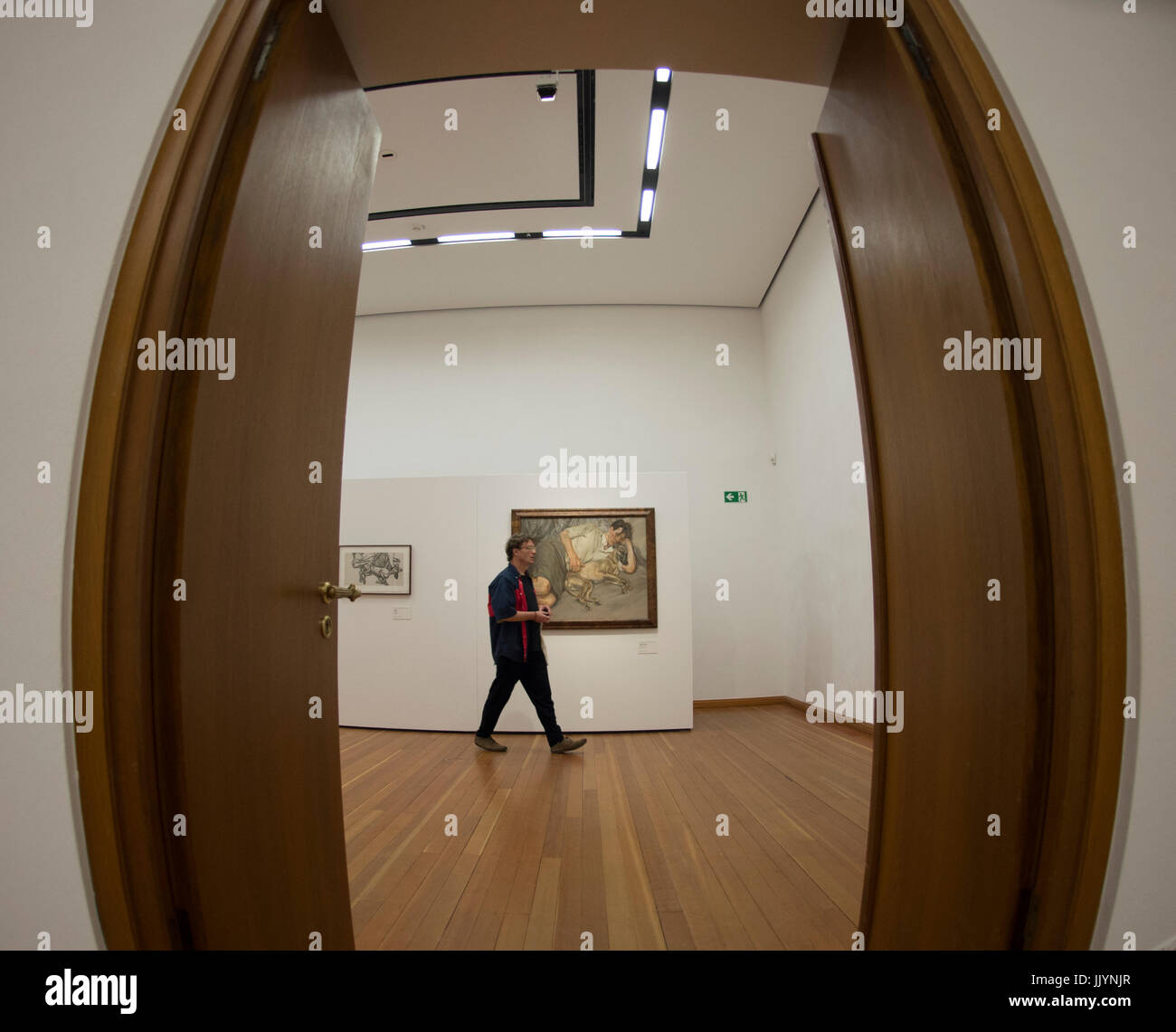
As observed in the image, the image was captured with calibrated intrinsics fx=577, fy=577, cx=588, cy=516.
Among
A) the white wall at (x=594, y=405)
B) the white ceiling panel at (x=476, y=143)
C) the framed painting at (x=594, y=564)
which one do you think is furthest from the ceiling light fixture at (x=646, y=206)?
the framed painting at (x=594, y=564)

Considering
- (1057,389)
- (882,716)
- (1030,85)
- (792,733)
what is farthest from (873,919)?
(792,733)

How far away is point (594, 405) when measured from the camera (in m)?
7.68

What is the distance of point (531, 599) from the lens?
4852 millimetres

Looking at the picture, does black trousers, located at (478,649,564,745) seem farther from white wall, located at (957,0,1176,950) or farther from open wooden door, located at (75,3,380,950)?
white wall, located at (957,0,1176,950)

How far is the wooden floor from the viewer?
2129 mm

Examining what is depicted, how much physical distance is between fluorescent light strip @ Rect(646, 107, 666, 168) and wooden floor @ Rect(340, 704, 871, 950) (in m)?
5.13

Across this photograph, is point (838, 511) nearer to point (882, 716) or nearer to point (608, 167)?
point (608, 167)

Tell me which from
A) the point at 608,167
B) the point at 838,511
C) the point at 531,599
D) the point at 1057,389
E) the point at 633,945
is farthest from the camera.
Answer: the point at 838,511

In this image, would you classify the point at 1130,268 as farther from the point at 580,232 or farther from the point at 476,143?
the point at 580,232

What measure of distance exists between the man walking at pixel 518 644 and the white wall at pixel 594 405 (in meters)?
3.00

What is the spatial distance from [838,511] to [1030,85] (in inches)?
185

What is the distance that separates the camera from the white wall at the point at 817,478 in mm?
5289

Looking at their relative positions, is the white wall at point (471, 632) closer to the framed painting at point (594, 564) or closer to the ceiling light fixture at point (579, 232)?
the framed painting at point (594, 564)

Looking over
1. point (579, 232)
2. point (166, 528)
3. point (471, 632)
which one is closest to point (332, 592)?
point (166, 528)
